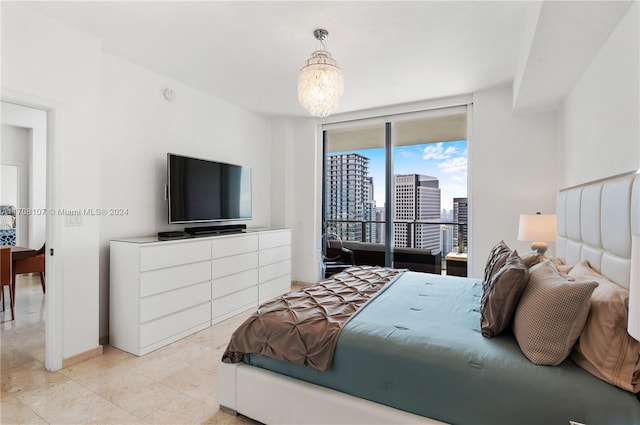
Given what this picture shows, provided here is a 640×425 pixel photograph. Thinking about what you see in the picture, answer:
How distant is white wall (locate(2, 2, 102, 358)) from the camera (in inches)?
91.4

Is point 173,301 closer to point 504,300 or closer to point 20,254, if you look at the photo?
point 20,254

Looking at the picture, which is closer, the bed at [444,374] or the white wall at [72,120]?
the bed at [444,374]

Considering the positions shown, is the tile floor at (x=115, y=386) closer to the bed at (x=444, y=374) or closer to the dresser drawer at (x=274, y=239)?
the bed at (x=444, y=374)

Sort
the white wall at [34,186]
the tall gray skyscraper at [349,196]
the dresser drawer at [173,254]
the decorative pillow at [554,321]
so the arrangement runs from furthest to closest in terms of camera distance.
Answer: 1. the white wall at [34,186]
2. the tall gray skyscraper at [349,196]
3. the dresser drawer at [173,254]
4. the decorative pillow at [554,321]

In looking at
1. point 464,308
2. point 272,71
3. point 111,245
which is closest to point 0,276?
point 111,245

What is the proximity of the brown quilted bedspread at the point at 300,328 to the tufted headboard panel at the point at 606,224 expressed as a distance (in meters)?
1.28

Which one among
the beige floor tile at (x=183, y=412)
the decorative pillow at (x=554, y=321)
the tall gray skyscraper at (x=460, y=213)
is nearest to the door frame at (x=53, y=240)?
the beige floor tile at (x=183, y=412)

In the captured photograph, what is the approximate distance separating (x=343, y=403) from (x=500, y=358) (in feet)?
2.45

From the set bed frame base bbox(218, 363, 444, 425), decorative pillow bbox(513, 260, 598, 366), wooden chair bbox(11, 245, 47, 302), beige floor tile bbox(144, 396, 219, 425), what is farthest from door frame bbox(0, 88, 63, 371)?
decorative pillow bbox(513, 260, 598, 366)

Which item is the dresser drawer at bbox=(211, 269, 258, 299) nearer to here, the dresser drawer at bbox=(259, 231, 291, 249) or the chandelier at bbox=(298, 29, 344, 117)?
the dresser drawer at bbox=(259, 231, 291, 249)

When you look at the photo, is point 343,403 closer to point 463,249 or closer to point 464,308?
point 464,308

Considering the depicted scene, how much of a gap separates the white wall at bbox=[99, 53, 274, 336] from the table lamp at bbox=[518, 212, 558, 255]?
3.56 meters

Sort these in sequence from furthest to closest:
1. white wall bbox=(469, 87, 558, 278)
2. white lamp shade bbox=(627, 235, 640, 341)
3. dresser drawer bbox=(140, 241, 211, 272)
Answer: white wall bbox=(469, 87, 558, 278)
dresser drawer bbox=(140, 241, 211, 272)
white lamp shade bbox=(627, 235, 640, 341)

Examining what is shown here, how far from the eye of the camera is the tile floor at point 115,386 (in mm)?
1964
